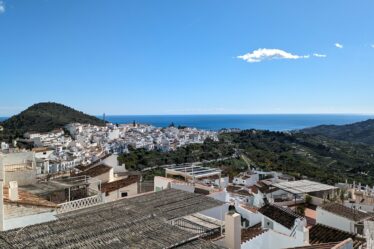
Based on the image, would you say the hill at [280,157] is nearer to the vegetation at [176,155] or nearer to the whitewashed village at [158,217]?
the vegetation at [176,155]

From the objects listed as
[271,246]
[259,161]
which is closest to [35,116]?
[259,161]

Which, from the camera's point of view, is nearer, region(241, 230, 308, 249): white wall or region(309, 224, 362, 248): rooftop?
region(241, 230, 308, 249): white wall

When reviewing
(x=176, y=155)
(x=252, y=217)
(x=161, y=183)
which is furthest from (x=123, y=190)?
(x=176, y=155)

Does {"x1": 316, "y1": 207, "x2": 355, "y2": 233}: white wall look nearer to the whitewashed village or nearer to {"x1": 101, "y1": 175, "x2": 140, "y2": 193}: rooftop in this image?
the whitewashed village

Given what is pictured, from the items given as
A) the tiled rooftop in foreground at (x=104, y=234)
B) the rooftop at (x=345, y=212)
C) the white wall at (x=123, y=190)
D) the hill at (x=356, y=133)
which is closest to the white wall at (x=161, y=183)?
the white wall at (x=123, y=190)

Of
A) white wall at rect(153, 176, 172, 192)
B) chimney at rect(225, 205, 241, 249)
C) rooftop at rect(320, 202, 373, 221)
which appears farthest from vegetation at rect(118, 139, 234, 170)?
chimney at rect(225, 205, 241, 249)

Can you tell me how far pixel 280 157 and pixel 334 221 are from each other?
6102 cm

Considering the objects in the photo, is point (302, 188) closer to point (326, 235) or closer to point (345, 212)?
point (345, 212)

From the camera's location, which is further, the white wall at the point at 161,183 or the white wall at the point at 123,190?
the white wall at the point at 123,190

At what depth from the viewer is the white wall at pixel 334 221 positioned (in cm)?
1399

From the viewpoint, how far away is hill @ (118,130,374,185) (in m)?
56.2

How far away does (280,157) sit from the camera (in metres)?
73.9

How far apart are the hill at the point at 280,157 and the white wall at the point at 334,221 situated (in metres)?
30.4

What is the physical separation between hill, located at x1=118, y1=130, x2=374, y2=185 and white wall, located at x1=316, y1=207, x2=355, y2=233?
99.9 ft
